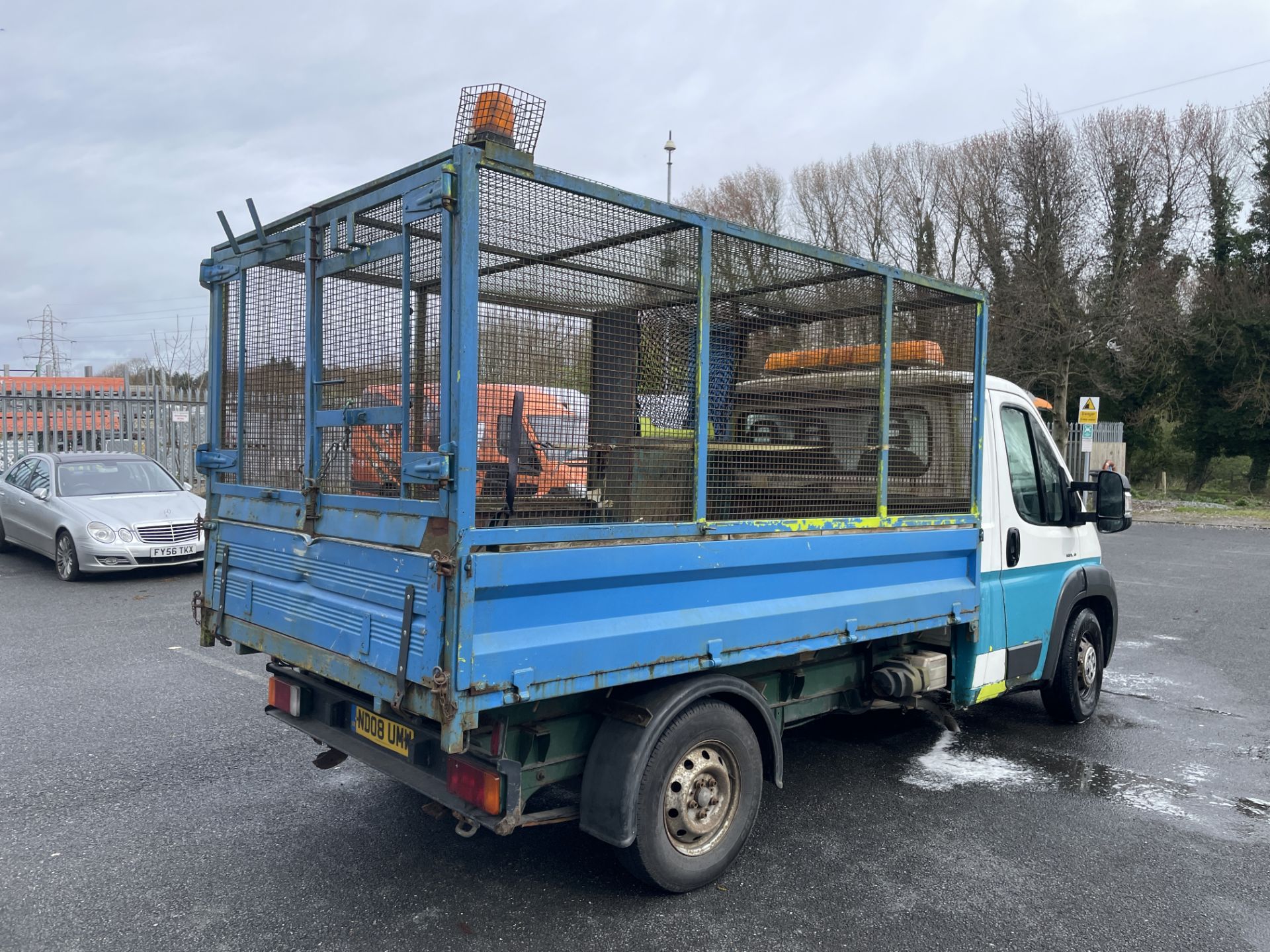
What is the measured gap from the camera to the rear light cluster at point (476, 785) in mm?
2953

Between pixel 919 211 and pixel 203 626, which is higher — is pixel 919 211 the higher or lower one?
the higher one

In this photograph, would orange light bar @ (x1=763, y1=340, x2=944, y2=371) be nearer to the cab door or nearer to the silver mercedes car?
the cab door

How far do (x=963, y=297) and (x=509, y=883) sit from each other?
11.5 feet

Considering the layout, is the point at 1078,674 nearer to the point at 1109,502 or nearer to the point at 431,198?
the point at 1109,502

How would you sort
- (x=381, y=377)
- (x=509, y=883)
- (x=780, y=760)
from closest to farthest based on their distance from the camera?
1. (x=381, y=377)
2. (x=509, y=883)
3. (x=780, y=760)

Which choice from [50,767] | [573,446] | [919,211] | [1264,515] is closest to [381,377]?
[573,446]

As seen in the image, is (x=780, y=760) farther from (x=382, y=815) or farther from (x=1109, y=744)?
(x=1109, y=744)

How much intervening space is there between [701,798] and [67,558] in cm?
916

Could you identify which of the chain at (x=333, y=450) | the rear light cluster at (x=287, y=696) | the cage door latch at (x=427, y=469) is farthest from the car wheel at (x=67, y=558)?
the cage door latch at (x=427, y=469)

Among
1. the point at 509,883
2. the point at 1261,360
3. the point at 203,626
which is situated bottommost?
the point at 509,883

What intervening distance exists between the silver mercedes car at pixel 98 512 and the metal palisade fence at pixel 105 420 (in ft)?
14.8

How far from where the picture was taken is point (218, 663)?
22.0 ft

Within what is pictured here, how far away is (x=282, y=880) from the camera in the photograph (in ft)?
11.4

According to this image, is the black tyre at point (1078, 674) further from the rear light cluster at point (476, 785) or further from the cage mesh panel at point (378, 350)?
the cage mesh panel at point (378, 350)
